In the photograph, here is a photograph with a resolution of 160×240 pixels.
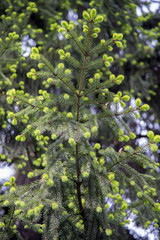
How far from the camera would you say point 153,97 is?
4.98 m

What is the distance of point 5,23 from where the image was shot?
10.8ft

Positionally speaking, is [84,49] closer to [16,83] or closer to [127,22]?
[16,83]

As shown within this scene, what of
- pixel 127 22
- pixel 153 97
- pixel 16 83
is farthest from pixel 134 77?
pixel 16 83

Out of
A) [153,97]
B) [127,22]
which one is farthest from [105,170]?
[153,97]

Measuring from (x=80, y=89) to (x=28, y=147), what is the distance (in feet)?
5.45

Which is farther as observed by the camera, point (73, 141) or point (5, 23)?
point (5, 23)

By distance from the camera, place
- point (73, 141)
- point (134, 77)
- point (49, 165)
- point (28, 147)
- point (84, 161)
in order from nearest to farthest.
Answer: point (73, 141), point (49, 165), point (84, 161), point (28, 147), point (134, 77)

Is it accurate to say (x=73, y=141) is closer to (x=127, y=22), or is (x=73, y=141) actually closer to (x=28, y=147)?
(x=28, y=147)

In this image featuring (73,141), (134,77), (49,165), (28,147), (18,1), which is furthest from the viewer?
(134,77)

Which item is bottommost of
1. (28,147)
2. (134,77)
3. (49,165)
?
(49,165)

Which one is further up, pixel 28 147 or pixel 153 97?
pixel 153 97

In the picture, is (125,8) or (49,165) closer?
(49,165)

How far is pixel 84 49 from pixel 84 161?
876 millimetres

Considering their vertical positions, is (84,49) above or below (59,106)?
below
